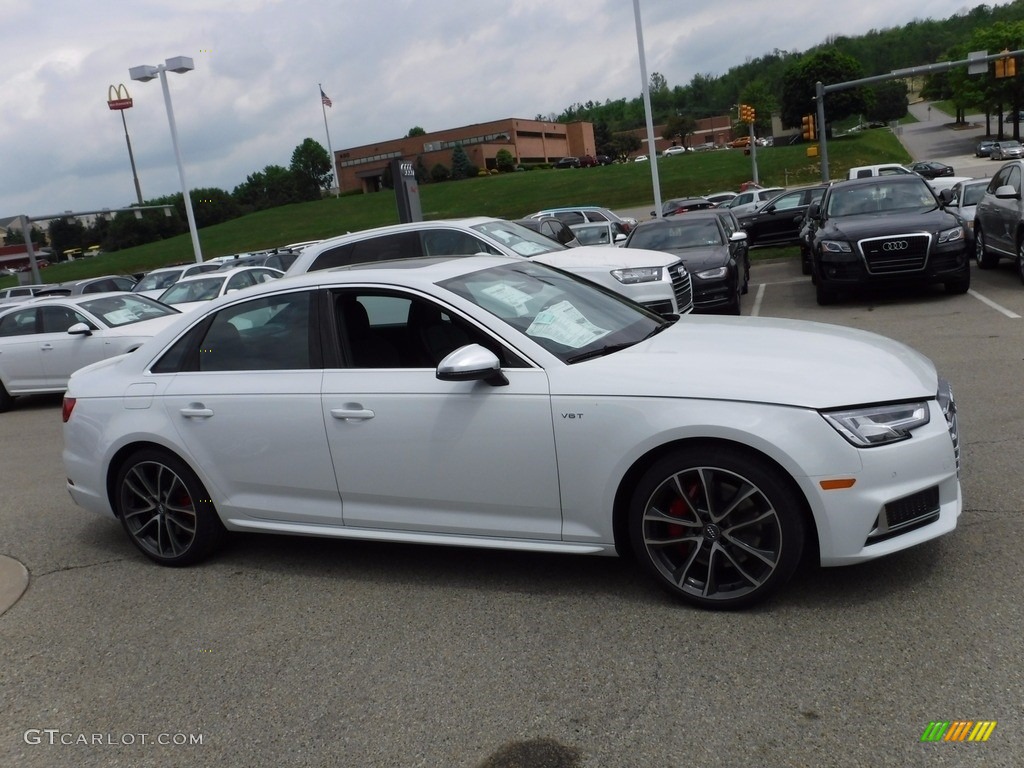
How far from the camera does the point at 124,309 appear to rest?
1334 cm

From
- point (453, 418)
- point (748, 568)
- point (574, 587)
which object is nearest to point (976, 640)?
point (748, 568)

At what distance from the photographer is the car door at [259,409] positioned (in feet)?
15.5

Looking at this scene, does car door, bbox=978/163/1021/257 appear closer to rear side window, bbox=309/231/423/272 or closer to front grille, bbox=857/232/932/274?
front grille, bbox=857/232/932/274

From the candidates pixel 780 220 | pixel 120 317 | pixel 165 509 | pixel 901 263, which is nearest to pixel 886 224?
pixel 901 263

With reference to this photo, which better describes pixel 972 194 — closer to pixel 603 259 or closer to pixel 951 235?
pixel 951 235

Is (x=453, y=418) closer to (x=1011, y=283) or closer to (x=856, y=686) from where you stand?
(x=856, y=686)

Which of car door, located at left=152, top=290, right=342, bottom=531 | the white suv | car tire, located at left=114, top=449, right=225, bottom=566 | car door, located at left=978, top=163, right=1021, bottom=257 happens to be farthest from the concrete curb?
car door, located at left=978, top=163, right=1021, bottom=257

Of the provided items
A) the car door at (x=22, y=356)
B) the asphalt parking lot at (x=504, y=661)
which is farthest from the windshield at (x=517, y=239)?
the car door at (x=22, y=356)

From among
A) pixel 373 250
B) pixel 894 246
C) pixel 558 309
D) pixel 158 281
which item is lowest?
pixel 894 246

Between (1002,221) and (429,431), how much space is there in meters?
12.6

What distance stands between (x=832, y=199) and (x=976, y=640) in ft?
37.7

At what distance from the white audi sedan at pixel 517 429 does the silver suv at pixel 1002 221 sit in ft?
33.2

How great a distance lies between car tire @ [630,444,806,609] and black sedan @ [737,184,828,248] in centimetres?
2046

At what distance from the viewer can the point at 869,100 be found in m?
104
